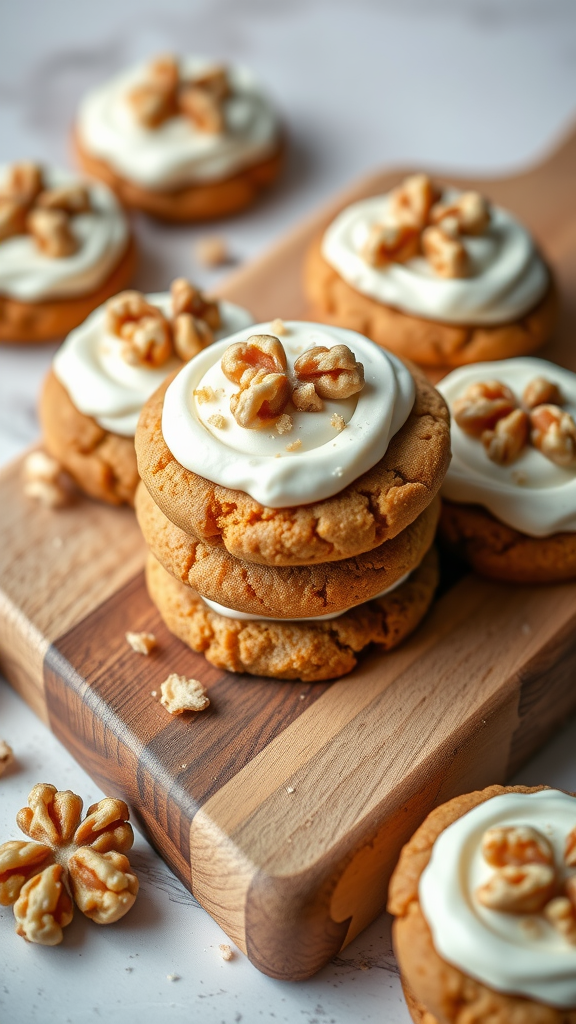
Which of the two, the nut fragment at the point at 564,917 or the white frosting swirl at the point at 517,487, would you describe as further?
the white frosting swirl at the point at 517,487

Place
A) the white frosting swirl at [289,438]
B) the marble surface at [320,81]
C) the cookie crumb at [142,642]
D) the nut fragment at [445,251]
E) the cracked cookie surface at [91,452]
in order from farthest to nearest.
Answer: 1. the marble surface at [320,81]
2. the nut fragment at [445,251]
3. the cracked cookie surface at [91,452]
4. the cookie crumb at [142,642]
5. the white frosting swirl at [289,438]

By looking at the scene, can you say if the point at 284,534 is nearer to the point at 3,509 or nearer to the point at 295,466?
the point at 295,466

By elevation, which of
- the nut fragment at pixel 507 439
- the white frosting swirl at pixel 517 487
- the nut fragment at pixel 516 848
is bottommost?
the nut fragment at pixel 516 848

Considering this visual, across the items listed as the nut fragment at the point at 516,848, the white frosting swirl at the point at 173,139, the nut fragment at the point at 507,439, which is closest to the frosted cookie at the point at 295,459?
the nut fragment at the point at 507,439

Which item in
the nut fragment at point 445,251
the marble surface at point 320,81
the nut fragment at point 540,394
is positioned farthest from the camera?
the marble surface at point 320,81

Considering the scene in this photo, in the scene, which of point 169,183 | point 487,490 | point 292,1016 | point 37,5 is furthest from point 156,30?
point 292,1016

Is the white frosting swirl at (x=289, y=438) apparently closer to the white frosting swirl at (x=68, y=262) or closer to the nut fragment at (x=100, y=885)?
the nut fragment at (x=100, y=885)

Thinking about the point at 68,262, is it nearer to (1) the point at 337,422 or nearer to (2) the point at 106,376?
(2) the point at 106,376
